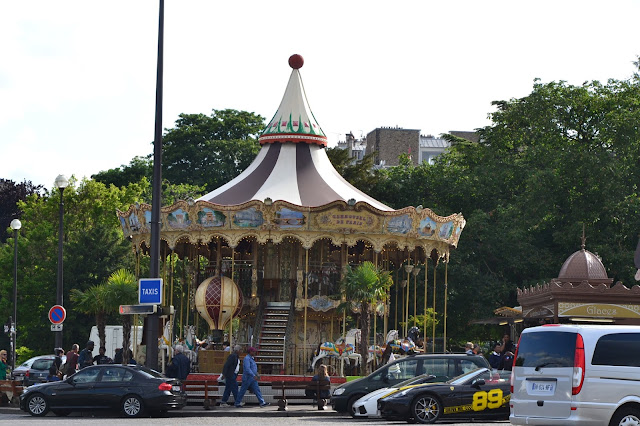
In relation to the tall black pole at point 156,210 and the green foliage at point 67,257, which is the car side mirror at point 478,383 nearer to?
the tall black pole at point 156,210

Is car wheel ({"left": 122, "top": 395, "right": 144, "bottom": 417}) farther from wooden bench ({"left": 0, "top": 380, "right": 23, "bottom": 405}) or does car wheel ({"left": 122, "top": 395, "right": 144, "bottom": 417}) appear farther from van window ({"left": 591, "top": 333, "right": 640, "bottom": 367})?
van window ({"left": 591, "top": 333, "right": 640, "bottom": 367})

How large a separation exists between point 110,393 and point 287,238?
12718mm

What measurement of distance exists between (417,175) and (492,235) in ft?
20.5

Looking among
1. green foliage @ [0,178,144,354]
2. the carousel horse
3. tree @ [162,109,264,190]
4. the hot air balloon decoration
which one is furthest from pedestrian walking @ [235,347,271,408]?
tree @ [162,109,264,190]

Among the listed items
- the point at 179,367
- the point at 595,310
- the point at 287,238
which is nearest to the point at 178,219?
the point at 287,238

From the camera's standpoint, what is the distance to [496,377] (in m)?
22.2

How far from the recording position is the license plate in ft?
55.2

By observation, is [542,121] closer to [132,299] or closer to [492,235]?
[492,235]

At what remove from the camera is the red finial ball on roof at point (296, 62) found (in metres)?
38.0

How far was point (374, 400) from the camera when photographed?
23141 mm

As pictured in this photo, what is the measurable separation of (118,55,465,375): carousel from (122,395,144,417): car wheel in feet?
31.8

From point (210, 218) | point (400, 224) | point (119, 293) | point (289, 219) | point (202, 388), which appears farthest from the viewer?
point (119, 293)

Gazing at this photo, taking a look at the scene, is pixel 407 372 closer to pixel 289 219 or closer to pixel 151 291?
pixel 151 291

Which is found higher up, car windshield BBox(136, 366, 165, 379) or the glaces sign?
the glaces sign
